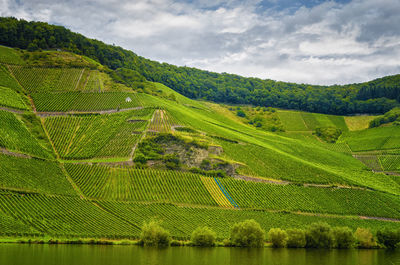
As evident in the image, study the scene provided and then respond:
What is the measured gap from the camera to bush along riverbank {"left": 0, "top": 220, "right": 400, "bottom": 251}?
74438 mm

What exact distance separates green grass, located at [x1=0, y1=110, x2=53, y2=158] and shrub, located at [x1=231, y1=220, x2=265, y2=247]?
4855 cm

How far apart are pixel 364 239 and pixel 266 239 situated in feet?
66.1

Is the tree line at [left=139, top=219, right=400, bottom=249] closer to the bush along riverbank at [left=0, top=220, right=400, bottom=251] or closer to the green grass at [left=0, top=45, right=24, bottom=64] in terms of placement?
the bush along riverbank at [left=0, top=220, right=400, bottom=251]

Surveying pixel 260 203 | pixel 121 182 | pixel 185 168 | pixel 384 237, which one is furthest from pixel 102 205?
pixel 384 237

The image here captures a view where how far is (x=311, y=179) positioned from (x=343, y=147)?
5951 centimetres

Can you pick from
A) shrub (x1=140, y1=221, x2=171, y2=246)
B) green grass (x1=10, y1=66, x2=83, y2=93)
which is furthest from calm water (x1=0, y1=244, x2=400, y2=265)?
green grass (x1=10, y1=66, x2=83, y2=93)

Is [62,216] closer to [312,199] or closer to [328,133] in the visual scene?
[312,199]

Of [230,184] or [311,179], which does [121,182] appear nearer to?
[230,184]

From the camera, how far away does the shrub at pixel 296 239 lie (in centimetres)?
8244

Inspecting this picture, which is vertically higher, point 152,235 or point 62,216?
point 62,216

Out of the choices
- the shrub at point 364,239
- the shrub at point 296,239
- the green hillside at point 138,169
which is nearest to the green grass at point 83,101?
the green hillside at point 138,169

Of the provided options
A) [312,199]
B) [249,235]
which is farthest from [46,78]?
[249,235]

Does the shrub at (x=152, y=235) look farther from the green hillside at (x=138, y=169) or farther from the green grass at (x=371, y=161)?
the green grass at (x=371, y=161)

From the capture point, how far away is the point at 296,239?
82375 millimetres
